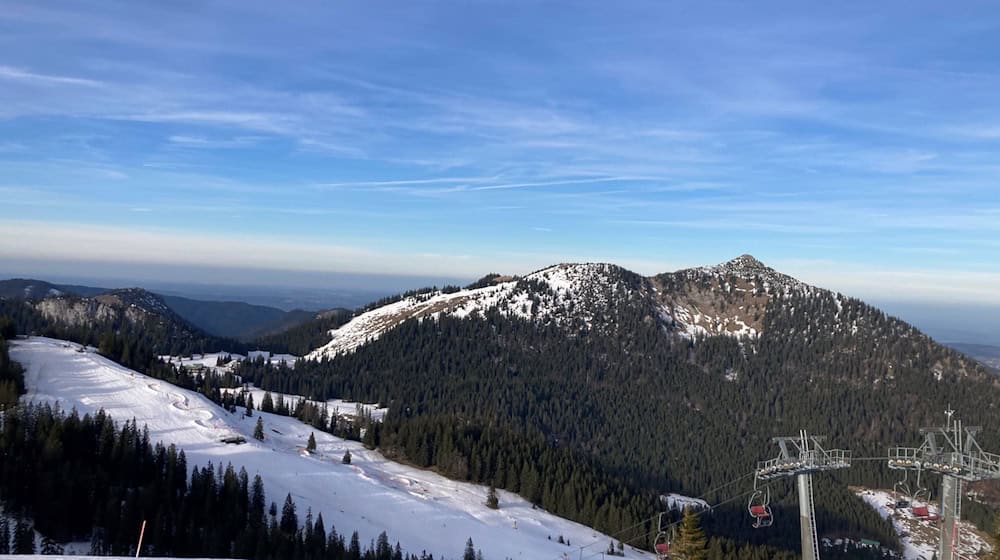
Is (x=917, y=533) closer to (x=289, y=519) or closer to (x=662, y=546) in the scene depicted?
(x=662, y=546)

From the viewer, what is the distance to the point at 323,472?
99000 millimetres

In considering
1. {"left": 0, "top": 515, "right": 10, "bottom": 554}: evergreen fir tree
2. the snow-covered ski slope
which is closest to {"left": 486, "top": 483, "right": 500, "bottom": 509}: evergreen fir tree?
the snow-covered ski slope

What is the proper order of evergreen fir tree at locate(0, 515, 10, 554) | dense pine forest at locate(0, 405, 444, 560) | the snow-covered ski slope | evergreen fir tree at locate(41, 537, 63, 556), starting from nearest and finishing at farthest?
1. evergreen fir tree at locate(0, 515, 10, 554)
2. evergreen fir tree at locate(41, 537, 63, 556)
3. dense pine forest at locate(0, 405, 444, 560)
4. the snow-covered ski slope

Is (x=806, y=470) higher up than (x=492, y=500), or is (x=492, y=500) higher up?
(x=806, y=470)

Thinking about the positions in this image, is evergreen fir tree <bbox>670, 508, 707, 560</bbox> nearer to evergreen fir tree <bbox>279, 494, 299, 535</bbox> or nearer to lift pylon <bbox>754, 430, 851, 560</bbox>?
lift pylon <bbox>754, 430, 851, 560</bbox>

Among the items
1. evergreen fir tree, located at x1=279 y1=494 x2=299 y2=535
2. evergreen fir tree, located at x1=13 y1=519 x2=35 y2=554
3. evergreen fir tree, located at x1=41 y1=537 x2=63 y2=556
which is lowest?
evergreen fir tree, located at x1=279 y1=494 x2=299 y2=535

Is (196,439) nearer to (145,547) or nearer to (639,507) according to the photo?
(145,547)

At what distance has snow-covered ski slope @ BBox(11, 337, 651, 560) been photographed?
281 feet

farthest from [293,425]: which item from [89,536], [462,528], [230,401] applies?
[89,536]

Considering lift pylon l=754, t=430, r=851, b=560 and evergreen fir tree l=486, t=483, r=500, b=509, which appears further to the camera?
evergreen fir tree l=486, t=483, r=500, b=509

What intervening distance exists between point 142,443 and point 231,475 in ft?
52.7

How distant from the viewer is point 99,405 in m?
111

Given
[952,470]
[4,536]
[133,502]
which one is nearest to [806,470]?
[952,470]

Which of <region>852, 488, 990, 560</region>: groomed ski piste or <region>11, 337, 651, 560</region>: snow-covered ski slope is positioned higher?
<region>11, 337, 651, 560</region>: snow-covered ski slope
